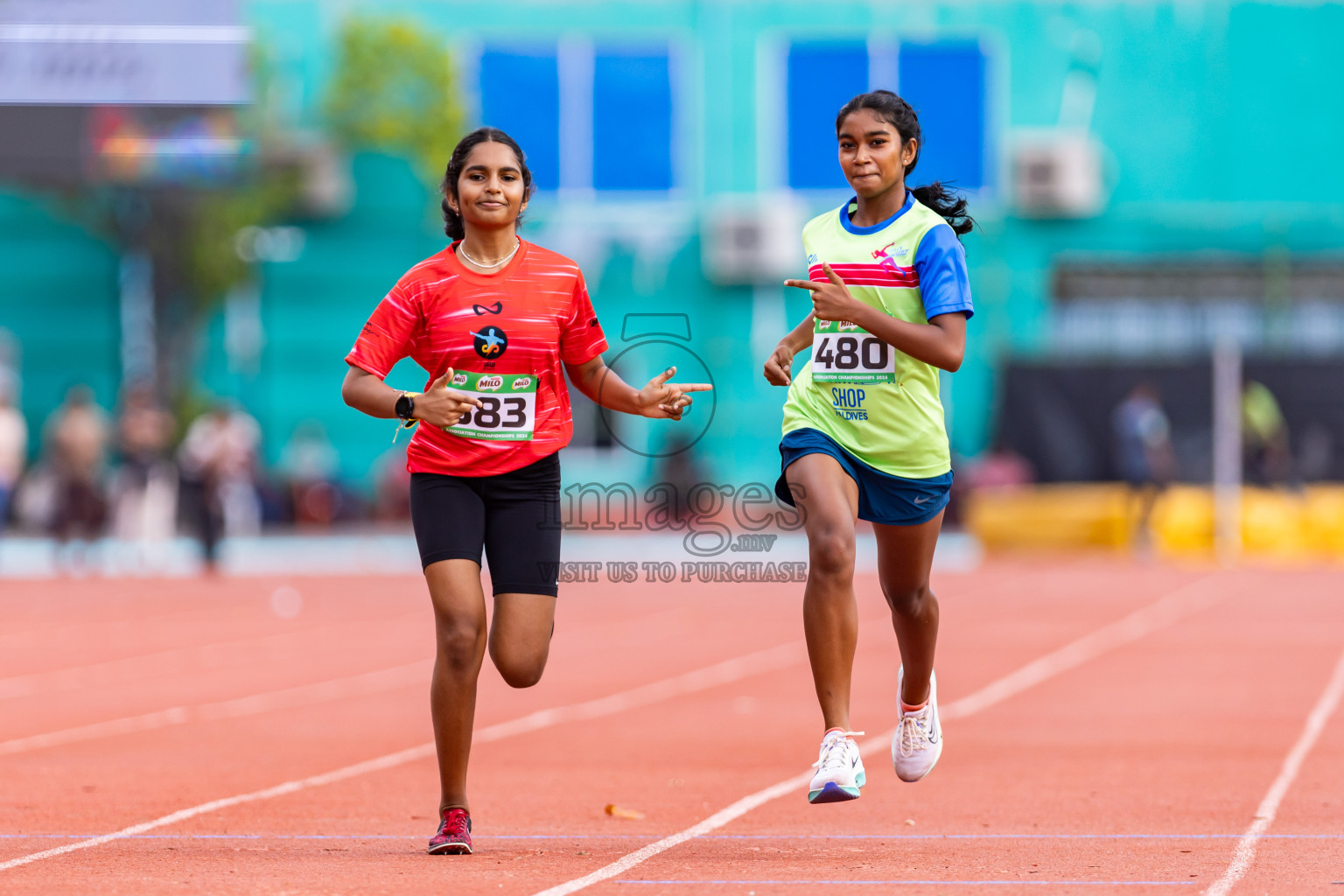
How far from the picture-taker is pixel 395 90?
32844 mm

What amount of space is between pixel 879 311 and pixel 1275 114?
28.3 metres

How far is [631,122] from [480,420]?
27.7 meters

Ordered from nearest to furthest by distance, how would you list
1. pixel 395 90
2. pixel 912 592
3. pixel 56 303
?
pixel 912 592, pixel 395 90, pixel 56 303

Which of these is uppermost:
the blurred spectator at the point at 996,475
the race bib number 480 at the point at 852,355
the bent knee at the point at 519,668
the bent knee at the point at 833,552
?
the race bib number 480 at the point at 852,355

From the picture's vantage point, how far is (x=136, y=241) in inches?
1326

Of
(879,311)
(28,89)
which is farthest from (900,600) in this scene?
(28,89)

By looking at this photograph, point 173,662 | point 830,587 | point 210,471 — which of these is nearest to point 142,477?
point 210,471

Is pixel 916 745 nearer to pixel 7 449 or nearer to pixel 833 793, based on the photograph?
pixel 833 793

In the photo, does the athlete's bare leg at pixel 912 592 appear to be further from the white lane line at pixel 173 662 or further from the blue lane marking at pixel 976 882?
the white lane line at pixel 173 662

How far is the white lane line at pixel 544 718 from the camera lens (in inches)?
261

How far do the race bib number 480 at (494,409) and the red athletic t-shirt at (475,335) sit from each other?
19mm

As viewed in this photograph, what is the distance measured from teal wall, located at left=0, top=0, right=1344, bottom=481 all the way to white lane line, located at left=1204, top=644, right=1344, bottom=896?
68.5 feet

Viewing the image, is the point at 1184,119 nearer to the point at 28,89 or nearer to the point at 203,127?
the point at 203,127

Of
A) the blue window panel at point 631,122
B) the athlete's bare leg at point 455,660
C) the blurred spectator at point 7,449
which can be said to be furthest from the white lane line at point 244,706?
the blue window panel at point 631,122
